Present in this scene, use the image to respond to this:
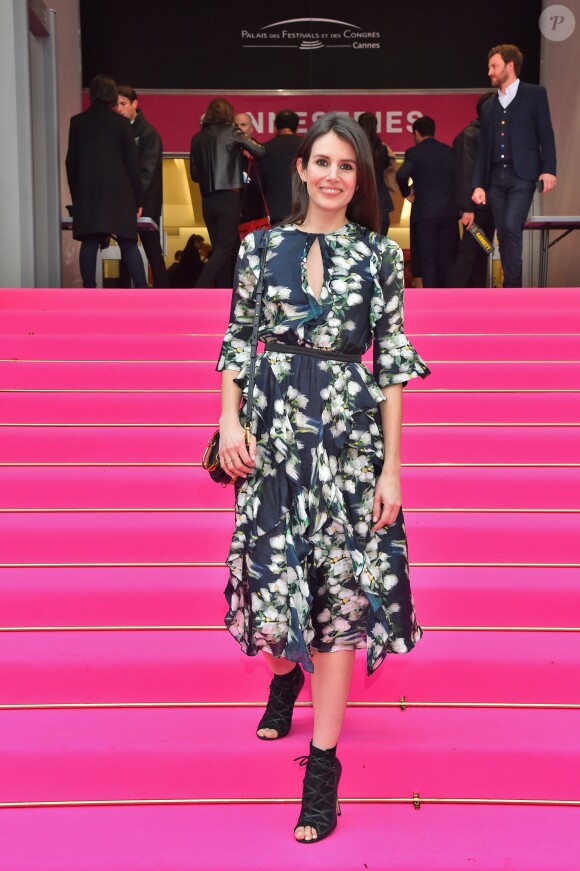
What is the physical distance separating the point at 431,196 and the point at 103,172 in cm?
231

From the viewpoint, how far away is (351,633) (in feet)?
7.07

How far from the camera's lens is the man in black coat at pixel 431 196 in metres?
7.48

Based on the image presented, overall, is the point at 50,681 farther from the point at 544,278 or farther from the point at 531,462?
the point at 544,278

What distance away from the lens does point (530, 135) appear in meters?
6.10

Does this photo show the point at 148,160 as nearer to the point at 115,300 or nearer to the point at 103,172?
the point at 103,172

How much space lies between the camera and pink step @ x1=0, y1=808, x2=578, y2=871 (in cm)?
209

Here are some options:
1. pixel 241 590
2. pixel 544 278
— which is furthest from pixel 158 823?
pixel 544 278

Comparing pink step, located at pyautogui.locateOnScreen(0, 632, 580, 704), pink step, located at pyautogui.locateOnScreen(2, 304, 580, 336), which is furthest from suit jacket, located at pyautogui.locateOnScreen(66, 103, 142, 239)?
pink step, located at pyautogui.locateOnScreen(0, 632, 580, 704)

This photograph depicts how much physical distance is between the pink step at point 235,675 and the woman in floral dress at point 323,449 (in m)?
0.60

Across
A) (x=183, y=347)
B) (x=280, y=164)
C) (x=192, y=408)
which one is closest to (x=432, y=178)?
(x=280, y=164)

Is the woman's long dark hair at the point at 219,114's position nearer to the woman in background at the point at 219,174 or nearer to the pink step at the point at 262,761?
the woman in background at the point at 219,174

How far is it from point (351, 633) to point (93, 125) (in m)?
5.29

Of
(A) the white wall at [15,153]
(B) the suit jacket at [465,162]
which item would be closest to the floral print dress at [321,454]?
(B) the suit jacket at [465,162]

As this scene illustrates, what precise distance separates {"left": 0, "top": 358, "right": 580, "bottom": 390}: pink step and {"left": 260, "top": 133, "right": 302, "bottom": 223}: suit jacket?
2.68 meters
